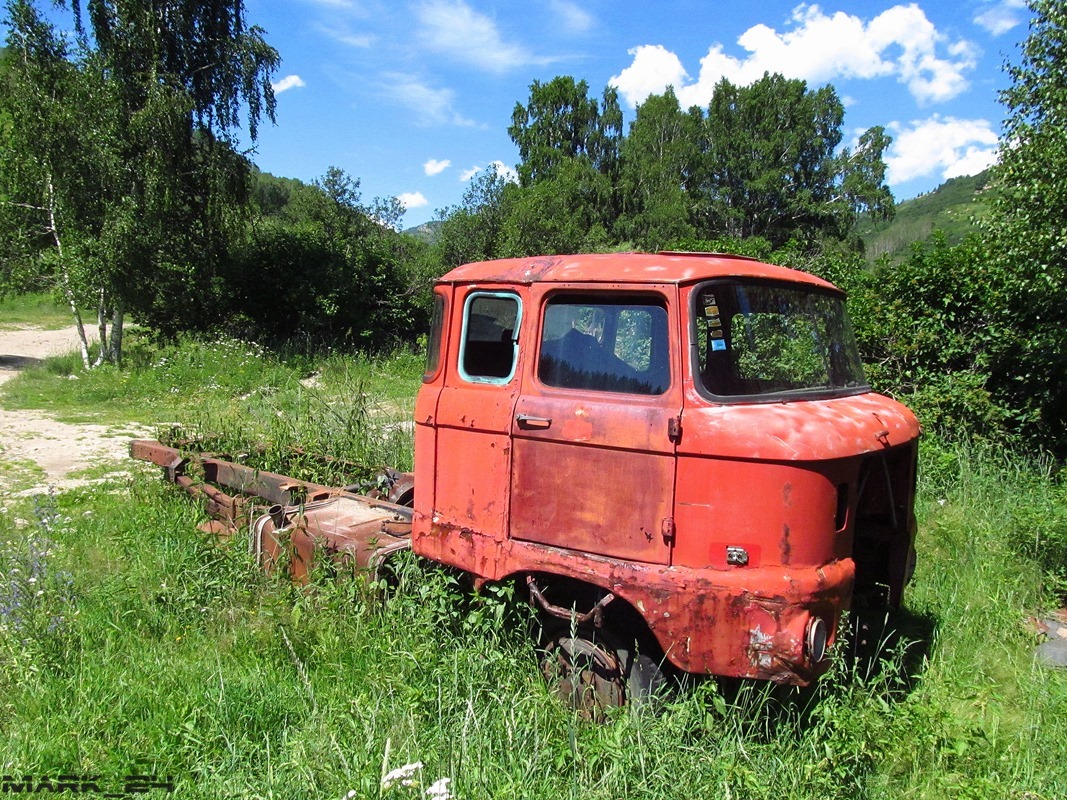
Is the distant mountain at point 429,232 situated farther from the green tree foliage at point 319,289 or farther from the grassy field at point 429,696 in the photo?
the grassy field at point 429,696

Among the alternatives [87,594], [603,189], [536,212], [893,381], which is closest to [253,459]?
[87,594]

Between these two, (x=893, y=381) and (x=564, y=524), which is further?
(x=893, y=381)

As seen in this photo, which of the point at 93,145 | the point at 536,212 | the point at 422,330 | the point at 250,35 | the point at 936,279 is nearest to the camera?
the point at 936,279

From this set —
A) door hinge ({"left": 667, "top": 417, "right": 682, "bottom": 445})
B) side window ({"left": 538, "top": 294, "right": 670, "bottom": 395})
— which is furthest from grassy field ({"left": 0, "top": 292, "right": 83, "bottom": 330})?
door hinge ({"left": 667, "top": 417, "right": 682, "bottom": 445})

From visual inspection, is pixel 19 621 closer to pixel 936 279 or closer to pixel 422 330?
pixel 936 279

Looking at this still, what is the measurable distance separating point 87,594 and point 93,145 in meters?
14.7

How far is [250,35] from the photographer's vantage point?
62.6 ft

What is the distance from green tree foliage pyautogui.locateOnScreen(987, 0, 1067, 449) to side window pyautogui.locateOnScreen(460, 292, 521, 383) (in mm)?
5252

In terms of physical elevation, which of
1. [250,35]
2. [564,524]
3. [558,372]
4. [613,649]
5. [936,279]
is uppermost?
[250,35]

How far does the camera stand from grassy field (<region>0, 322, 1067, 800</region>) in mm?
3096

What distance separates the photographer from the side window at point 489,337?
4012 mm

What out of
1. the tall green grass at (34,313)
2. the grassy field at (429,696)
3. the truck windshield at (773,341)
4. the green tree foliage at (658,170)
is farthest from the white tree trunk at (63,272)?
the green tree foliage at (658,170)

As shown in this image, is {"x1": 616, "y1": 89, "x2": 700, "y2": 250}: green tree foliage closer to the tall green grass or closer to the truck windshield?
the tall green grass

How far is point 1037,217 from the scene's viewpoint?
6.63m
